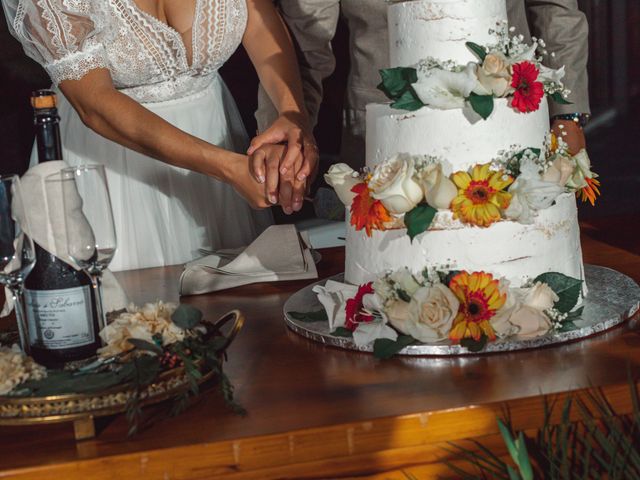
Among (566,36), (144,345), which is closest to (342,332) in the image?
(144,345)

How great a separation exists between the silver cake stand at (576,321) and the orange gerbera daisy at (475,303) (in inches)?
0.8

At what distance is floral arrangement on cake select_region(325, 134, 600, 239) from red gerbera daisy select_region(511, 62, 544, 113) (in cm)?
7

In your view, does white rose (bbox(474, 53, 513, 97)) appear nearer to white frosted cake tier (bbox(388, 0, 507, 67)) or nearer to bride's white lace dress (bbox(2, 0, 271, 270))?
white frosted cake tier (bbox(388, 0, 507, 67))

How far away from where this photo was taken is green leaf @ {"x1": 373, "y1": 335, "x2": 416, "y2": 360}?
1304 mm

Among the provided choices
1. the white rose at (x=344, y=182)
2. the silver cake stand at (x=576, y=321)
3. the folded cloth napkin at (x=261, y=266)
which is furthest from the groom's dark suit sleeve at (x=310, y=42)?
the white rose at (x=344, y=182)

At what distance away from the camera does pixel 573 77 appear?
9.11 ft

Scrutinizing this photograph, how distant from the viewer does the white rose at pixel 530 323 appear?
132cm

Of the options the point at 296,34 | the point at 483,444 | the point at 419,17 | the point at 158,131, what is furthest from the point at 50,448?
the point at 296,34

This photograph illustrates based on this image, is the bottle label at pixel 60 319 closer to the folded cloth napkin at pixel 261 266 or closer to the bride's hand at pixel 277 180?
the folded cloth napkin at pixel 261 266

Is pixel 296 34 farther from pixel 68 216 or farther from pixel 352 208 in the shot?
pixel 68 216

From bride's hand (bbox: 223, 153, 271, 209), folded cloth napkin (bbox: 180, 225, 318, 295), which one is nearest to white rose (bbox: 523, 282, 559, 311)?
folded cloth napkin (bbox: 180, 225, 318, 295)

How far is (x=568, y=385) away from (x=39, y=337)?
69cm

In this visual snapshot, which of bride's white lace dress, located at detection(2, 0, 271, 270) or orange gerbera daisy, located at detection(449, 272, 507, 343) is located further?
bride's white lace dress, located at detection(2, 0, 271, 270)

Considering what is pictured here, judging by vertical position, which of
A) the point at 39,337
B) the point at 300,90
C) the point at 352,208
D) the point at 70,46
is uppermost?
the point at 70,46
